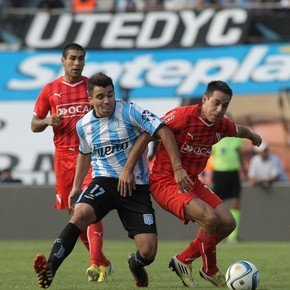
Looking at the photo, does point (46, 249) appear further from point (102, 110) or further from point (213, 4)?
point (213, 4)

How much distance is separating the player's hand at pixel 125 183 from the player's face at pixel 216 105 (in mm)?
917

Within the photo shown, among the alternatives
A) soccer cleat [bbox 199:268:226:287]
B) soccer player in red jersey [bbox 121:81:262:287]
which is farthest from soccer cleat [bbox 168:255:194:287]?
soccer cleat [bbox 199:268:226:287]

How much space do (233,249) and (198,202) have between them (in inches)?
249

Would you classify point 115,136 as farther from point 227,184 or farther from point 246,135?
point 227,184

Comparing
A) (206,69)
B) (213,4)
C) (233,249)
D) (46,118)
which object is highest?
(213,4)

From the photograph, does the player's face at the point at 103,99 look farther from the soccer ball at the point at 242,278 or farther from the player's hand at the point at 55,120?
the soccer ball at the point at 242,278

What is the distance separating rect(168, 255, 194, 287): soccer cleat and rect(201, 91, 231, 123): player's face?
4.46 feet

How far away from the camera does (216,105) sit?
9.55m

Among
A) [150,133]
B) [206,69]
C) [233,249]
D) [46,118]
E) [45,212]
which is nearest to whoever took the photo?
[150,133]

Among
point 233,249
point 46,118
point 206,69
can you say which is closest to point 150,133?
point 46,118

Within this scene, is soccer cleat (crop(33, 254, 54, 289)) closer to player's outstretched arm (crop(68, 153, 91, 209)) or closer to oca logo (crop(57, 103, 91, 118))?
player's outstretched arm (crop(68, 153, 91, 209))

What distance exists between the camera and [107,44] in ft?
78.2

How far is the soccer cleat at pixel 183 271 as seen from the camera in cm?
978

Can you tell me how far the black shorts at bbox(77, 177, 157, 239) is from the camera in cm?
935
